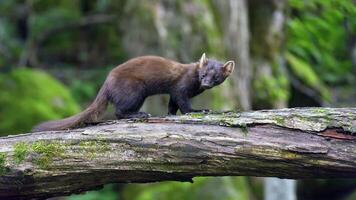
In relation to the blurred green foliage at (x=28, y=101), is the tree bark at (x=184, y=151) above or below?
below

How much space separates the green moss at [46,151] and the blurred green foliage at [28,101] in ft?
16.1

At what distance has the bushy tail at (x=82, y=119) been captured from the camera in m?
5.56

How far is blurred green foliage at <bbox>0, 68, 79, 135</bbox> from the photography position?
9.95 metres

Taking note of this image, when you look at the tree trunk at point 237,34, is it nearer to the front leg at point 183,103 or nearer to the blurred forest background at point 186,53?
the blurred forest background at point 186,53

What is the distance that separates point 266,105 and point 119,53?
3.39 meters

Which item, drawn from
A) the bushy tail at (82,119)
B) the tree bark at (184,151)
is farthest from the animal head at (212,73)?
the tree bark at (184,151)

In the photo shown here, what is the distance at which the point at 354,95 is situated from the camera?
14.6 metres

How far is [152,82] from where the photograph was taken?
6582mm

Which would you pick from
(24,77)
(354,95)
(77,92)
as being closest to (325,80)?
(354,95)

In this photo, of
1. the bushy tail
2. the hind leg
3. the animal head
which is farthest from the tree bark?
→ the animal head

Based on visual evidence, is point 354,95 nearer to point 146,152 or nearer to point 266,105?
point 266,105

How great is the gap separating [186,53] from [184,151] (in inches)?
222

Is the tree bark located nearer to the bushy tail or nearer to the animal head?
the bushy tail

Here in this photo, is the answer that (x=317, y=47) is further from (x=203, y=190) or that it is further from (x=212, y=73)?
(x=212, y=73)
